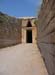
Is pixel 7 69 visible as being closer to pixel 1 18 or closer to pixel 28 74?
pixel 28 74

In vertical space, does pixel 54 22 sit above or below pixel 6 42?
above

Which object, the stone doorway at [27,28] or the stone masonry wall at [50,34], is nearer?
the stone masonry wall at [50,34]

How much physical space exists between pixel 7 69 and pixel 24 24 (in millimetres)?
18666

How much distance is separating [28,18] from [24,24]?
3.05 ft

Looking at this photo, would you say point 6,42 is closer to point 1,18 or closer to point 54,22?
point 1,18

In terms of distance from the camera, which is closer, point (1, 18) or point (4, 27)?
point (1, 18)

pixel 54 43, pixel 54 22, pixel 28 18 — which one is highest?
pixel 28 18

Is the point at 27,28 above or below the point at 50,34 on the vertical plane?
above

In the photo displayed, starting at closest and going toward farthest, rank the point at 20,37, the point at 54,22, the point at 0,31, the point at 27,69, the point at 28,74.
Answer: the point at 54,22
the point at 28,74
the point at 27,69
the point at 0,31
the point at 20,37

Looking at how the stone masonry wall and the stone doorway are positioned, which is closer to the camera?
the stone masonry wall

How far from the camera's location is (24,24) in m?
23.9

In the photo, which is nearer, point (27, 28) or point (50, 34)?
point (50, 34)

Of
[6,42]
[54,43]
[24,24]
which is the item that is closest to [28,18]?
[24,24]

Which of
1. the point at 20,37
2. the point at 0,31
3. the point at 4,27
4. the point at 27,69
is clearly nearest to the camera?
the point at 27,69
